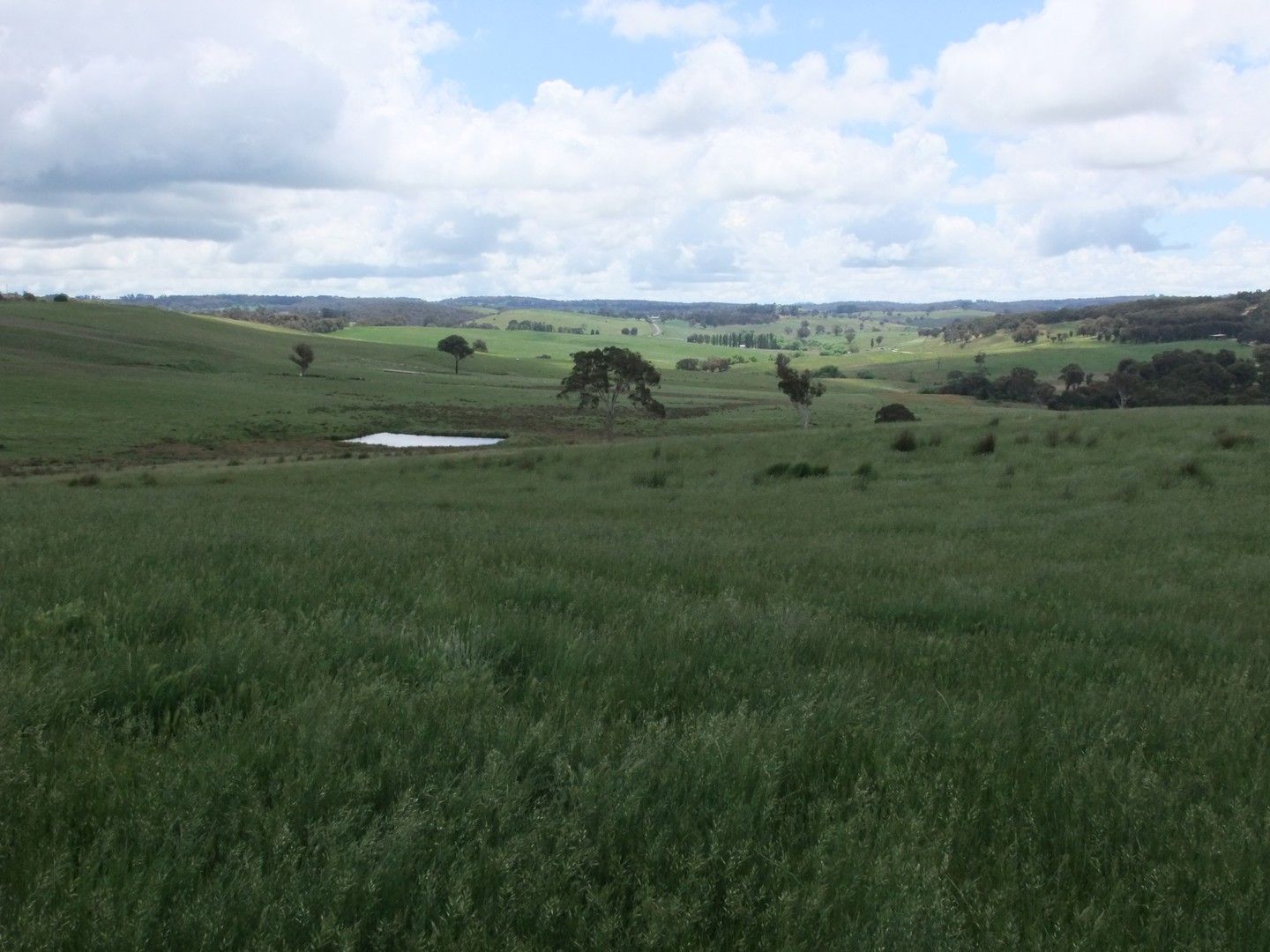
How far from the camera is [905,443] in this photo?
29.5m

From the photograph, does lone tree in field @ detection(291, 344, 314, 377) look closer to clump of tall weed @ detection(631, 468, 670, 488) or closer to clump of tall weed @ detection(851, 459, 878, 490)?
clump of tall weed @ detection(631, 468, 670, 488)

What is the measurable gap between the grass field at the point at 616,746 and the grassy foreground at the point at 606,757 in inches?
0.8

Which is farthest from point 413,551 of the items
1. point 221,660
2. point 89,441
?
point 89,441

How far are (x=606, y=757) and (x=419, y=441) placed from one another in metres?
71.0

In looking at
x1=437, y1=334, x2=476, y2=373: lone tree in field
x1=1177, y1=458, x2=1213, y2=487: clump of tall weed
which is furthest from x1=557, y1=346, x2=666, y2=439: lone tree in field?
x1=437, y1=334, x2=476, y2=373: lone tree in field

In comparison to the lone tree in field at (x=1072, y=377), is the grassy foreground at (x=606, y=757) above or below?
above

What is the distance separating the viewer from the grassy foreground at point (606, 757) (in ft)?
9.84

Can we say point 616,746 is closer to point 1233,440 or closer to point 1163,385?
point 1233,440

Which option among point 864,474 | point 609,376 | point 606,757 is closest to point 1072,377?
point 609,376

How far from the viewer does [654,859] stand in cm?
331

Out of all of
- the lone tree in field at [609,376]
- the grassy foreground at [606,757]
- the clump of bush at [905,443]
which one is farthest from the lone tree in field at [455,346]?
the grassy foreground at [606,757]

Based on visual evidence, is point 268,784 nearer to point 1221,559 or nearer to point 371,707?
point 371,707

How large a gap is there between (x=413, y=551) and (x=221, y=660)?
483 cm

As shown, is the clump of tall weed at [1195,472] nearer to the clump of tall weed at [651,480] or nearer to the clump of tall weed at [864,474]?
the clump of tall weed at [864,474]
